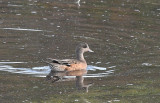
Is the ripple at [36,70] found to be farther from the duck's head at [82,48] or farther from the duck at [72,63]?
the duck's head at [82,48]

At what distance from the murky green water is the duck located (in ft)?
0.83

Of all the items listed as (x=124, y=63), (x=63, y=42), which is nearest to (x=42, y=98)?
(x=124, y=63)

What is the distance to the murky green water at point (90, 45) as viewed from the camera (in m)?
13.4

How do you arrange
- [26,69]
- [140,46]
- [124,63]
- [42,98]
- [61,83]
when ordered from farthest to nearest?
[140,46] → [124,63] → [26,69] → [61,83] → [42,98]

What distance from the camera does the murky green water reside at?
1340 cm

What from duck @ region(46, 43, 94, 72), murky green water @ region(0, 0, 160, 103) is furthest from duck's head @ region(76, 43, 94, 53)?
murky green water @ region(0, 0, 160, 103)

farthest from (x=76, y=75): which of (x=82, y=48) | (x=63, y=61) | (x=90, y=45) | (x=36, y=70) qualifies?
(x=90, y=45)

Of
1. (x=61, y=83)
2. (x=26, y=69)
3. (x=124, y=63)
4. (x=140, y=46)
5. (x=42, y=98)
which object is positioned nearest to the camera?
(x=42, y=98)

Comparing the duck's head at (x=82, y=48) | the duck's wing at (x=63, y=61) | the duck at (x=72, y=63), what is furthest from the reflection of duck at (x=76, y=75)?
the duck's head at (x=82, y=48)

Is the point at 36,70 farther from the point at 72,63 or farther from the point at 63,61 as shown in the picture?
the point at 72,63

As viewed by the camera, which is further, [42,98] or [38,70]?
[38,70]

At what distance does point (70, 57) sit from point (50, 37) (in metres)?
2.19

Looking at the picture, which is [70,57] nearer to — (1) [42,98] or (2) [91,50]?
(2) [91,50]

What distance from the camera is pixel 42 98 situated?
12.7m
